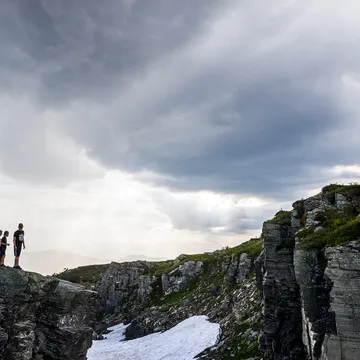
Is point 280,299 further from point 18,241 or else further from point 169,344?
point 169,344

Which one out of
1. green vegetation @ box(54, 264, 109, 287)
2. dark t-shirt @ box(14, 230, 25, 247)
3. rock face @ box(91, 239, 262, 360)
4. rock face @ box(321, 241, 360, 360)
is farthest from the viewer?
green vegetation @ box(54, 264, 109, 287)

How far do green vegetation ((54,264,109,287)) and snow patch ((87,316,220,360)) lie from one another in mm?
66309

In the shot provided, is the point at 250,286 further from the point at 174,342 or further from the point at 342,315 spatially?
the point at 342,315

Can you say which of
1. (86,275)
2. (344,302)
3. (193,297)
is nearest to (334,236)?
(344,302)

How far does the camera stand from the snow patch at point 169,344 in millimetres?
43812

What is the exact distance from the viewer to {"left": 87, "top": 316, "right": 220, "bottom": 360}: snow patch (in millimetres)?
43812

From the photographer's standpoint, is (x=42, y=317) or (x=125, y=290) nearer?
(x=42, y=317)

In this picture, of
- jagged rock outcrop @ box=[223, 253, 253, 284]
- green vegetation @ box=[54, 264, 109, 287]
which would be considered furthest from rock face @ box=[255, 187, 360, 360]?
green vegetation @ box=[54, 264, 109, 287]

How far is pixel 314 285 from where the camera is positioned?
21438 mm

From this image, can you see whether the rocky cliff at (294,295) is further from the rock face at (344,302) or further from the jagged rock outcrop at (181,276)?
the jagged rock outcrop at (181,276)

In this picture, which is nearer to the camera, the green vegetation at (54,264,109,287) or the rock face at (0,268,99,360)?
the rock face at (0,268,99,360)

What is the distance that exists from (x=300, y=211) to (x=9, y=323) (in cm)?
2390

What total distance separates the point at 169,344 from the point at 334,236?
1367 inches

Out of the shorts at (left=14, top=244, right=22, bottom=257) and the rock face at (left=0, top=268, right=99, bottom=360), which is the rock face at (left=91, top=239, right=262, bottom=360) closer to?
the rock face at (left=0, top=268, right=99, bottom=360)
